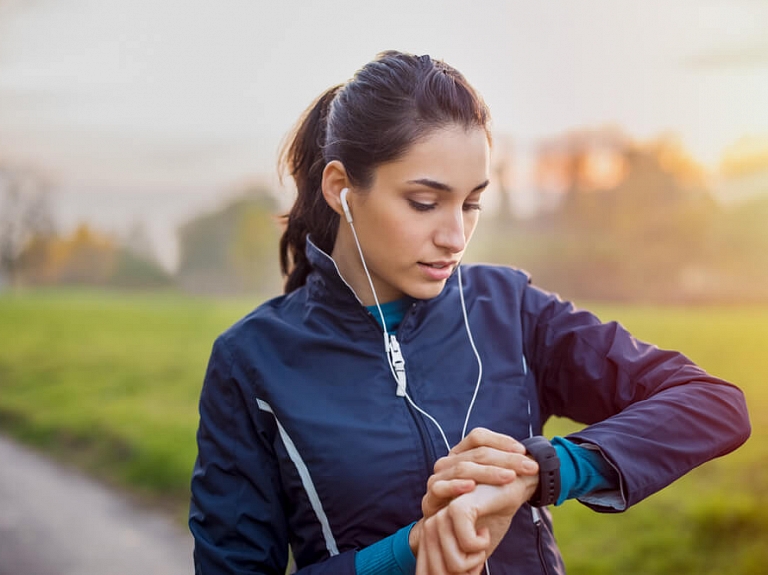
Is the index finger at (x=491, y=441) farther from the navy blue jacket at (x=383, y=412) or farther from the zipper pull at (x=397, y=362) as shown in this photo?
the zipper pull at (x=397, y=362)

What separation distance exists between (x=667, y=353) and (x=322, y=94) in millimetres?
1039

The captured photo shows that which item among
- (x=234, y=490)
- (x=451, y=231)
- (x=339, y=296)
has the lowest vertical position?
(x=234, y=490)

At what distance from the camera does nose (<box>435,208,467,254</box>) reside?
1586 millimetres

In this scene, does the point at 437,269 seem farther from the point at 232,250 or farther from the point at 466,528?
the point at 232,250

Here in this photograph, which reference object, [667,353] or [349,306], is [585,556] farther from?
[349,306]

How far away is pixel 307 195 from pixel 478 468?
0.90 meters

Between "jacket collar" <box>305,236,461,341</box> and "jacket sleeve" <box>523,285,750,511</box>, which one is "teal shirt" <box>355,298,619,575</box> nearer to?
"jacket sleeve" <box>523,285,750,511</box>

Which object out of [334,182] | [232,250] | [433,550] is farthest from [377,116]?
[232,250]

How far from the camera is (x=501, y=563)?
5.15 feet

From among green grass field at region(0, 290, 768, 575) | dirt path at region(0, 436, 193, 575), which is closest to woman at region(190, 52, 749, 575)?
green grass field at region(0, 290, 768, 575)

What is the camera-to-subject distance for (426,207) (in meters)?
1.58

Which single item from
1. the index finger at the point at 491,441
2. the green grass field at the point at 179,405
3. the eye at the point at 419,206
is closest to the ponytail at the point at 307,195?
the eye at the point at 419,206

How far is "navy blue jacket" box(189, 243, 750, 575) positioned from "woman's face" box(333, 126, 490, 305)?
12 centimetres

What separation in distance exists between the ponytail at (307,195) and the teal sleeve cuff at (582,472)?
808 mm
